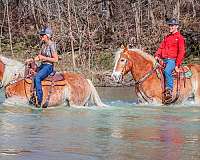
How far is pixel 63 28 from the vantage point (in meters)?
28.8

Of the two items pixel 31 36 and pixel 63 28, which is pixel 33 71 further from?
pixel 31 36

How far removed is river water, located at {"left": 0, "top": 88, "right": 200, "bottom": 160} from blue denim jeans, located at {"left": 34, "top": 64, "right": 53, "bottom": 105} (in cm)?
35

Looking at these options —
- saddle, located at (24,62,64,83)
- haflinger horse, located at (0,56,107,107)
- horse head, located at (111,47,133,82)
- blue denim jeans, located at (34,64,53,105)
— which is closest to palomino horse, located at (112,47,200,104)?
→ horse head, located at (111,47,133,82)

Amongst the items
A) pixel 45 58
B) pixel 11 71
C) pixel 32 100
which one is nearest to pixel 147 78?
pixel 45 58

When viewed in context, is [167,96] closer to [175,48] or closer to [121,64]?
[175,48]

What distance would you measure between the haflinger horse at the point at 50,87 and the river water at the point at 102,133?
25cm

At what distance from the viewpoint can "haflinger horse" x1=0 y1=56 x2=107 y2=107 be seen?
1224cm

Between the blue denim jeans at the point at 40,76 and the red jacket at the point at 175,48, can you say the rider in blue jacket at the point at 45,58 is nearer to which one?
the blue denim jeans at the point at 40,76

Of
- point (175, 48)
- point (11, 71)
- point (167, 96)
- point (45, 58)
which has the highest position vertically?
→ point (175, 48)

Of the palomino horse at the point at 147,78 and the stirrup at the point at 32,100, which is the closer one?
the stirrup at the point at 32,100

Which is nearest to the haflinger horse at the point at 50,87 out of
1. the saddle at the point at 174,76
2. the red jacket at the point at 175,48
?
the saddle at the point at 174,76

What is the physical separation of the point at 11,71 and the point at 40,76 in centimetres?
69

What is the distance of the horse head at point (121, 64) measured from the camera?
1291 centimetres

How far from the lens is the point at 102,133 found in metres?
8.95
